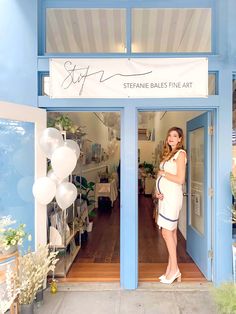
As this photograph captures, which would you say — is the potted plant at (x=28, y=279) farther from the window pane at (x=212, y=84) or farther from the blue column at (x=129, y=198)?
the window pane at (x=212, y=84)

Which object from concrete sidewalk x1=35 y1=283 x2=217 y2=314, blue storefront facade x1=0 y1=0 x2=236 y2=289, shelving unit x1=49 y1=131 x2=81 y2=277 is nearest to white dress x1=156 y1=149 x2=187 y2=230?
blue storefront facade x1=0 y1=0 x2=236 y2=289

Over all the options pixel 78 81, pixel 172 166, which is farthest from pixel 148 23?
pixel 172 166

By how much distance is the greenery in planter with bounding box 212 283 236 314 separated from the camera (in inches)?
89.7

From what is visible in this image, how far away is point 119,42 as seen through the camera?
3.23 m

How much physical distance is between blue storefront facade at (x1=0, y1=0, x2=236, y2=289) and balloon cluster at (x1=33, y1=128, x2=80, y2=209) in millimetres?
451

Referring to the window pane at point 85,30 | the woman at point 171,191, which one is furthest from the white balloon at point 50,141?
the woman at point 171,191

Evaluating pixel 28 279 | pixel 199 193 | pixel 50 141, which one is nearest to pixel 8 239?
pixel 28 279

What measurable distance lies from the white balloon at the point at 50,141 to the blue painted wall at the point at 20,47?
0.54 meters

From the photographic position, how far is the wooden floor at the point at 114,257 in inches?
134

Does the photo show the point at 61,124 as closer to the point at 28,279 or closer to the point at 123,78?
the point at 123,78

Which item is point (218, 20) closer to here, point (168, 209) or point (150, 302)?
point (168, 209)

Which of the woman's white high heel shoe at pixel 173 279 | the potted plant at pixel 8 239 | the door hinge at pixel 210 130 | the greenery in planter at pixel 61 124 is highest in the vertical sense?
the greenery in planter at pixel 61 124

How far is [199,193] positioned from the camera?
3625 millimetres

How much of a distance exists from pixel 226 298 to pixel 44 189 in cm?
184
